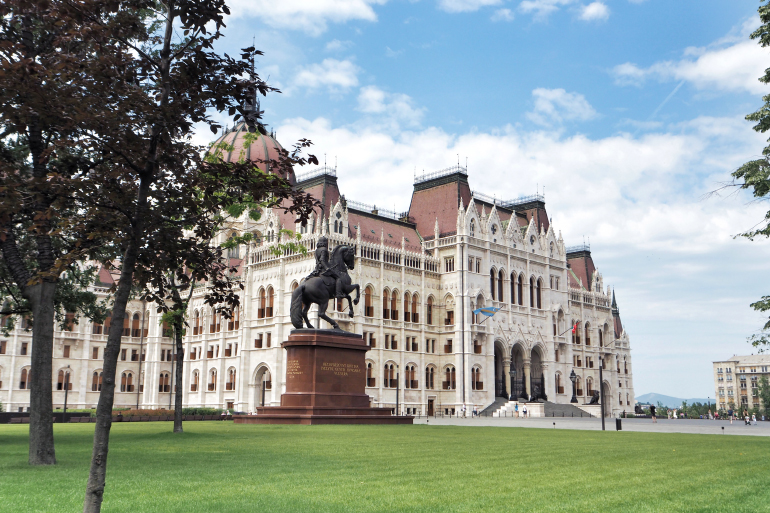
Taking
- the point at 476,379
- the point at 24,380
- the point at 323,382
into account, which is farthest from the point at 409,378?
the point at 24,380

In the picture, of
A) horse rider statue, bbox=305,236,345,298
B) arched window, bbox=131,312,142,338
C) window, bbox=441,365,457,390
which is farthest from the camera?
arched window, bbox=131,312,142,338

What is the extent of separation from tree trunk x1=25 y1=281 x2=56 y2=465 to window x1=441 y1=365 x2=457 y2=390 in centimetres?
6118

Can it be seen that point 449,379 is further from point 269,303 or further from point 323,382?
point 323,382

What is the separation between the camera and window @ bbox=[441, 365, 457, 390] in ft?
244

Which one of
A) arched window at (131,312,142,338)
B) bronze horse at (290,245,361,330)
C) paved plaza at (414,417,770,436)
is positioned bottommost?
paved plaza at (414,417,770,436)

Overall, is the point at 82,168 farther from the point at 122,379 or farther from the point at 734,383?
the point at 734,383

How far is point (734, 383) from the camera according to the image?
198000mm

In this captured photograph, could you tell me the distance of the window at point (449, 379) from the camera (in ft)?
244

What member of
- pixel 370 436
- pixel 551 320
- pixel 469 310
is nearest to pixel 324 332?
pixel 370 436

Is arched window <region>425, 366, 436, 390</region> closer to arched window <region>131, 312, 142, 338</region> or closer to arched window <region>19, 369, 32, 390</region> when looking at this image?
arched window <region>131, 312, 142, 338</region>

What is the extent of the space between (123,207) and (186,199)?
0.86m

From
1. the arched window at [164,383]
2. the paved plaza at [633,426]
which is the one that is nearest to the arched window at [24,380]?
the arched window at [164,383]

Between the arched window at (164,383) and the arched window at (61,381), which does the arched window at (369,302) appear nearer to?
the arched window at (164,383)

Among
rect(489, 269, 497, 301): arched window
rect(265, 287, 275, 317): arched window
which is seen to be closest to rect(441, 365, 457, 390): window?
rect(489, 269, 497, 301): arched window
